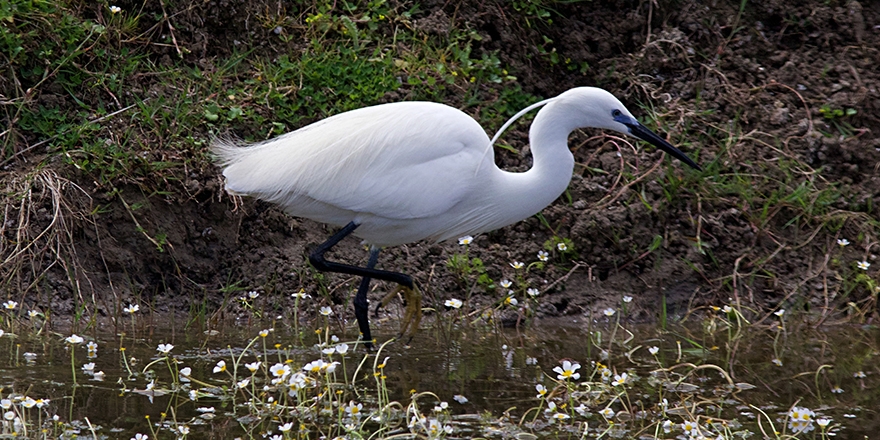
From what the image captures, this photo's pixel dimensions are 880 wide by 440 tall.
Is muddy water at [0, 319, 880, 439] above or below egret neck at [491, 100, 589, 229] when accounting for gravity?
below

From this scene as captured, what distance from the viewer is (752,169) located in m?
5.70

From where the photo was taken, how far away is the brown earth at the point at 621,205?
5.11 m

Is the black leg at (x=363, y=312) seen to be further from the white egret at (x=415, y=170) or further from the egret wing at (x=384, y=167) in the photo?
the egret wing at (x=384, y=167)

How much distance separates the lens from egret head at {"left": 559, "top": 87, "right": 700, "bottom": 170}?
4.39 m

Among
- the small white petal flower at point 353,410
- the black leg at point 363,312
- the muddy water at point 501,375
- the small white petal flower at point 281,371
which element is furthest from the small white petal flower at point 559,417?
the black leg at point 363,312

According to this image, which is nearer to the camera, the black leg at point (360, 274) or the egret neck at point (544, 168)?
the egret neck at point (544, 168)

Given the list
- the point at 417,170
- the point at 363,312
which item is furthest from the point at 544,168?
the point at 363,312

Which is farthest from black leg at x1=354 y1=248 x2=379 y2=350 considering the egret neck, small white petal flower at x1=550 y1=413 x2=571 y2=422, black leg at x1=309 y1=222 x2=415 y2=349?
small white petal flower at x1=550 y1=413 x2=571 y2=422

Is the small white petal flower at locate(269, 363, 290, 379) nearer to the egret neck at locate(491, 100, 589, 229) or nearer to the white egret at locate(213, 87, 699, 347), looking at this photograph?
the white egret at locate(213, 87, 699, 347)

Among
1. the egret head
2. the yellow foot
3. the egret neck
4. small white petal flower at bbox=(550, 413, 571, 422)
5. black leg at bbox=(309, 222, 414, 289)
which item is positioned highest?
the egret head

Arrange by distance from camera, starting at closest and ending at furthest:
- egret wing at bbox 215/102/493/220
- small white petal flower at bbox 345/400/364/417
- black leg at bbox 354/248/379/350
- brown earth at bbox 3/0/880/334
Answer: small white petal flower at bbox 345/400/364/417, egret wing at bbox 215/102/493/220, black leg at bbox 354/248/379/350, brown earth at bbox 3/0/880/334

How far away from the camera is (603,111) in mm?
4422

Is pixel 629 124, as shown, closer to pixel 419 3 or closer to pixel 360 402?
pixel 360 402

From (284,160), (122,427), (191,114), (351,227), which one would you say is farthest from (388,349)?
(191,114)
